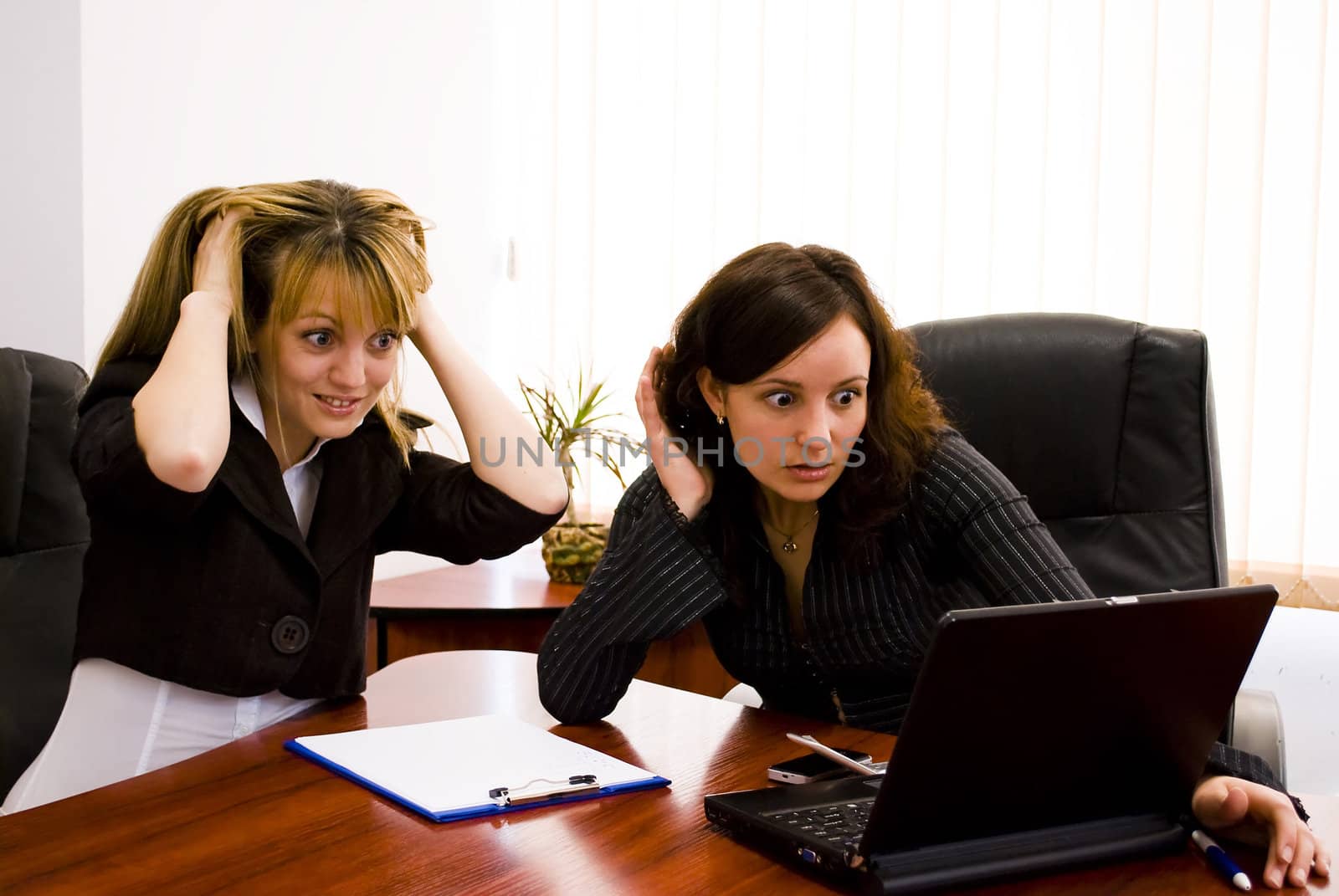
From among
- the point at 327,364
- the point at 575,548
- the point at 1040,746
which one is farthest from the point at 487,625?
the point at 1040,746

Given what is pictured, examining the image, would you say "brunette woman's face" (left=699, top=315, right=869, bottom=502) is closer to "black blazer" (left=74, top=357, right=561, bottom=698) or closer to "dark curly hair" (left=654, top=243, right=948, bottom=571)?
"dark curly hair" (left=654, top=243, right=948, bottom=571)

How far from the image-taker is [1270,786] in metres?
0.93

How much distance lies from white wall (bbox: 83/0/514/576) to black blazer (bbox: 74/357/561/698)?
831mm

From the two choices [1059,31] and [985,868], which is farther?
[1059,31]

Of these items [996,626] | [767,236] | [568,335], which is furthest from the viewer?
[568,335]

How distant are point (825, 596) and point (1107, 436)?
1.73 ft

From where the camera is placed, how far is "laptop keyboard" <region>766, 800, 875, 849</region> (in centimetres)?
80

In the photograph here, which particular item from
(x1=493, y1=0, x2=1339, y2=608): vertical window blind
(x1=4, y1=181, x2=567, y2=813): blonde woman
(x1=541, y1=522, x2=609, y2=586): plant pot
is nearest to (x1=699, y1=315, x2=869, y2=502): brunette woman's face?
(x1=4, y1=181, x2=567, y2=813): blonde woman

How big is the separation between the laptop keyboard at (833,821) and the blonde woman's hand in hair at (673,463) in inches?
21.4

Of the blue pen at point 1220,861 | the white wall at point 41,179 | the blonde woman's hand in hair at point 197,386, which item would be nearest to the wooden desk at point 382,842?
the blue pen at point 1220,861

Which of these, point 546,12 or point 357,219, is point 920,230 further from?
point 357,219

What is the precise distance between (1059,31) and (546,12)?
1419mm

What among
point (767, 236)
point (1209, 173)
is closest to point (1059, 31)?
point (1209, 173)

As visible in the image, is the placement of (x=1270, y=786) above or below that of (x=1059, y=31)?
below
